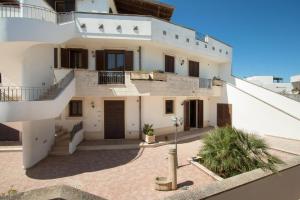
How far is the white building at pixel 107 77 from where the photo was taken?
12227 millimetres

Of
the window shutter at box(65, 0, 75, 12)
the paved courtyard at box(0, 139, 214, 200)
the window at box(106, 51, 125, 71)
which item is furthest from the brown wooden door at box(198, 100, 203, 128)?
the window shutter at box(65, 0, 75, 12)

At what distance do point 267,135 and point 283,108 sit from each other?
8.83 ft

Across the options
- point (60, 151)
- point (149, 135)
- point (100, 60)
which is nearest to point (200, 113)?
point (149, 135)

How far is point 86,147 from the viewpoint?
1566cm

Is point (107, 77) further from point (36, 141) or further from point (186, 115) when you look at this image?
point (186, 115)

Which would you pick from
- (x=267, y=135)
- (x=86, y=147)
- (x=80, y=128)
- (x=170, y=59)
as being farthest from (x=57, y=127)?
(x=267, y=135)

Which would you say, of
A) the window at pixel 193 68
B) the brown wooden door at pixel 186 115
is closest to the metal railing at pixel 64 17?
the window at pixel 193 68

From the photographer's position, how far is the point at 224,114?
24.0m

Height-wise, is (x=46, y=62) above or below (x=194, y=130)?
above

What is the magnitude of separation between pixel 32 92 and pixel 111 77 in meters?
5.41

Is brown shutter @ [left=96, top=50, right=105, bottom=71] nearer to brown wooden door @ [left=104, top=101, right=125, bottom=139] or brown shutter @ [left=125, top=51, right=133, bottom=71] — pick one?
brown shutter @ [left=125, top=51, right=133, bottom=71]

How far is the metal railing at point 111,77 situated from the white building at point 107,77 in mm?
71

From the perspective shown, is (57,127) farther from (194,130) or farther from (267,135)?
(267,135)

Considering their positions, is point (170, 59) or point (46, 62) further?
point (170, 59)
